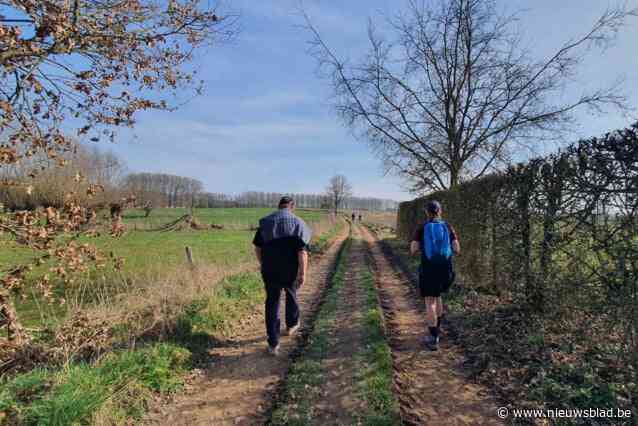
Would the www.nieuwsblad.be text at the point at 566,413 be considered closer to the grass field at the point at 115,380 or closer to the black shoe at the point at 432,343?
the black shoe at the point at 432,343

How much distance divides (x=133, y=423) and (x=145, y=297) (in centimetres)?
328

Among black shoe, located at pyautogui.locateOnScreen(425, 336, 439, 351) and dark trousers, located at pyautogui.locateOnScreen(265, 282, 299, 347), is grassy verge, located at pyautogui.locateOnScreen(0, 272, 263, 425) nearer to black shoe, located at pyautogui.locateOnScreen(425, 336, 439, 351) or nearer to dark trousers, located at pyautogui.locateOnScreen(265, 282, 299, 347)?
dark trousers, located at pyautogui.locateOnScreen(265, 282, 299, 347)

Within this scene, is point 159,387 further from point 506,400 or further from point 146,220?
point 146,220

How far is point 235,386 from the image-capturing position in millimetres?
3504

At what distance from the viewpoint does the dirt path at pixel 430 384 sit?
2.88 metres

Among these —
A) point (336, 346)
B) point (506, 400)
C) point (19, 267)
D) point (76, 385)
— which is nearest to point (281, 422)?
point (336, 346)

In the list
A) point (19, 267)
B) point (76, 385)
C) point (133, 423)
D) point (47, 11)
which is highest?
point (47, 11)

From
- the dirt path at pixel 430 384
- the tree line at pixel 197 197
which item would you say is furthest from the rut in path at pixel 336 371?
the tree line at pixel 197 197

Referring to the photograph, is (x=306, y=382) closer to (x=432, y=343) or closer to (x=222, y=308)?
(x=432, y=343)

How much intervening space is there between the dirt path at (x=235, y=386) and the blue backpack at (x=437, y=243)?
2425 millimetres

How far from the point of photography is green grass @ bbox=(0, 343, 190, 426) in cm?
262

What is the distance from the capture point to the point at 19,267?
311cm

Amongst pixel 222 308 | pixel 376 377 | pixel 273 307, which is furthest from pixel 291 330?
pixel 376 377

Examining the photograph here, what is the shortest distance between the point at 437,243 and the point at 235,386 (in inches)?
128
